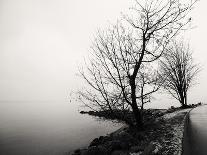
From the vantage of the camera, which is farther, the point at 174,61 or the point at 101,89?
the point at 174,61

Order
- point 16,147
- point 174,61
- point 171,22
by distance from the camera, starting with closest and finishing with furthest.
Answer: point 171,22
point 16,147
point 174,61

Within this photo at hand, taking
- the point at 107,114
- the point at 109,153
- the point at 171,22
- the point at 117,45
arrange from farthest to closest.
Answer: the point at 107,114
the point at 117,45
the point at 171,22
the point at 109,153

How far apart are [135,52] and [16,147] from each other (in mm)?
24734

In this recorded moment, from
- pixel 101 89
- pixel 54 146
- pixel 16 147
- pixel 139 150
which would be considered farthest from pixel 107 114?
pixel 16 147

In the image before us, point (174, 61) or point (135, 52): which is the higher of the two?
point (174, 61)

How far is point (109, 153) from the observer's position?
504 inches

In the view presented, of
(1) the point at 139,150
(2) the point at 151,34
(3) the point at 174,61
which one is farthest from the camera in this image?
(3) the point at 174,61

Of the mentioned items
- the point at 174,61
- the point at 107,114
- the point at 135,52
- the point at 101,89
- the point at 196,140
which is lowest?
the point at 196,140

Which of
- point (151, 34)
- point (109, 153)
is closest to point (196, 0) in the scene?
point (151, 34)

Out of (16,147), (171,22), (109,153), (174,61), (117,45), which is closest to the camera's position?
(109,153)

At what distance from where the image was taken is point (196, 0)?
458 inches

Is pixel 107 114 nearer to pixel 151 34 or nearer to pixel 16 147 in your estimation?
pixel 151 34

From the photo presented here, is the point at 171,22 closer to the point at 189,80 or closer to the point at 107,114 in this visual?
Result: the point at 107,114

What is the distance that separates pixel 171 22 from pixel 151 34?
1974 mm
